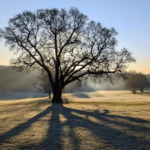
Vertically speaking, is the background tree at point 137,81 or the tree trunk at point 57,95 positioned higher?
the background tree at point 137,81

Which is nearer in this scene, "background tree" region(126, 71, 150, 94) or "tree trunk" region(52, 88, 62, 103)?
"tree trunk" region(52, 88, 62, 103)

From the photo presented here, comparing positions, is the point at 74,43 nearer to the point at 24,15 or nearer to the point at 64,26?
the point at 64,26

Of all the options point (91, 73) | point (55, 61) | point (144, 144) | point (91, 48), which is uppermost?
point (91, 48)

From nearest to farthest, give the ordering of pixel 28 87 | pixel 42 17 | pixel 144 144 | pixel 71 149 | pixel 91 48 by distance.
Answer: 1. pixel 71 149
2. pixel 144 144
3. pixel 42 17
4. pixel 91 48
5. pixel 28 87

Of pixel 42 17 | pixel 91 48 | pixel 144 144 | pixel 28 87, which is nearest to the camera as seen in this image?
pixel 144 144

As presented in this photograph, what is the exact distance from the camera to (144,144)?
5.77 metres

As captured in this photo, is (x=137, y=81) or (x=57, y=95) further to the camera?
(x=137, y=81)

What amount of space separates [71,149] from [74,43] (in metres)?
22.3

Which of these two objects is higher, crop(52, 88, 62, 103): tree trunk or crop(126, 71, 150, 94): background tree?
crop(126, 71, 150, 94): background tree

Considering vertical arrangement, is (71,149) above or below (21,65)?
below

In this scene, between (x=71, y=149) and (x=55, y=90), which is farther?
(x=55, y=90)

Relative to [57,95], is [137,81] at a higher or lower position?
higher

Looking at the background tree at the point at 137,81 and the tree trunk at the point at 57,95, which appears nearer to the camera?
the tree trunk at the point at 57,95

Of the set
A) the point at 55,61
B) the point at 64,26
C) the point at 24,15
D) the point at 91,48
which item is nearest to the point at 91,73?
the point at 91,48
